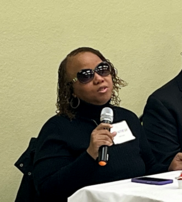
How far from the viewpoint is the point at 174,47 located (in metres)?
2.85

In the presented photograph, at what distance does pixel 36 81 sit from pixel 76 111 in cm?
66

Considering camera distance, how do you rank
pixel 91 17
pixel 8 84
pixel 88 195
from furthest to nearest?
pixel 91 17
pixel 8 84
pixel 88 195

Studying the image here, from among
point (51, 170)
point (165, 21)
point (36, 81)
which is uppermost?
point (165, 21)

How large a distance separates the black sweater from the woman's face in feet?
0.13

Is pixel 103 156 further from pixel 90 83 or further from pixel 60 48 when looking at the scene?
pixel 60 48

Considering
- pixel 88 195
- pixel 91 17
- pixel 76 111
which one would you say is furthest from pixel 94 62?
pixel 91 17

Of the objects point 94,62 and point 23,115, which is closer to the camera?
point 94,62

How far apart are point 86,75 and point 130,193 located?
0.69m

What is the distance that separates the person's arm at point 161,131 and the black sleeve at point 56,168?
0.56 metres

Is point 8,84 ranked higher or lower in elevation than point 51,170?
higher

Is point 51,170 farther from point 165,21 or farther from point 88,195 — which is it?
point 165,21

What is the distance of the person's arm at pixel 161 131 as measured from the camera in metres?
1.92

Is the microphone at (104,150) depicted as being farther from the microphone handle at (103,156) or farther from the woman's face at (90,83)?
the woman's face at (90,83)

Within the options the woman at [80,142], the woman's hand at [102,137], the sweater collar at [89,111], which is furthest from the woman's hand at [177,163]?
the woman's hand at [102,137]
